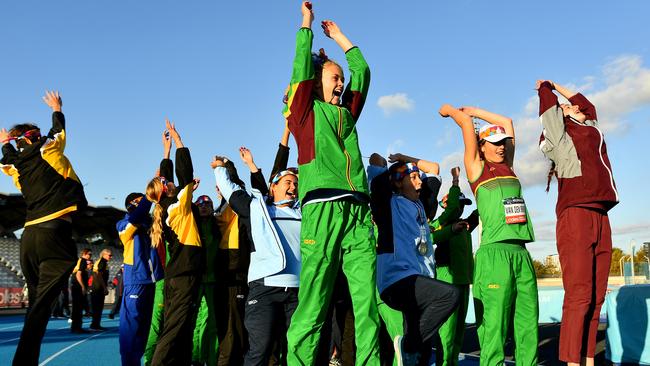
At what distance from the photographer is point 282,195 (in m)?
4.62

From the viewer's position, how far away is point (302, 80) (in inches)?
123

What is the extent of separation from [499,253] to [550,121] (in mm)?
1214

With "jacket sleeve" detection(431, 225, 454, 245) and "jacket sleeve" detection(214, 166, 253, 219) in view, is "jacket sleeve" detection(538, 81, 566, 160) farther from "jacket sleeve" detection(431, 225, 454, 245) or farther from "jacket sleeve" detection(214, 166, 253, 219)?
"jacket sleeve" detection(214, 166, 253, 219)

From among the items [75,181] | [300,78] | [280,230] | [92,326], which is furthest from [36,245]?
[92,326]

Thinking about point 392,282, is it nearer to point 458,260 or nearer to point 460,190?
point 460,190

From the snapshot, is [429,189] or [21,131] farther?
[429,189]

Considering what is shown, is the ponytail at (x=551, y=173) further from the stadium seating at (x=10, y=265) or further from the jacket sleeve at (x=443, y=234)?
the stadium seating at (x=10, y=265)

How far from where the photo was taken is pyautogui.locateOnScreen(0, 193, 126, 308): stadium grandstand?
40.5 metres

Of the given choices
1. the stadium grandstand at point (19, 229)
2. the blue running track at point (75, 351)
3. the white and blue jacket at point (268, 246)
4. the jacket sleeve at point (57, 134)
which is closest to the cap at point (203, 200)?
the jacket sleeve at point (57, 134)

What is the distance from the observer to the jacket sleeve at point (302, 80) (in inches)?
122

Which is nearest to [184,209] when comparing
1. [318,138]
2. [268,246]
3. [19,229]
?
[268,246]

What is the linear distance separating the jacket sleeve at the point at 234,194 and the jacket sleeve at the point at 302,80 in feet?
4.84

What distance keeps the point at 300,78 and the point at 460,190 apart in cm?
306

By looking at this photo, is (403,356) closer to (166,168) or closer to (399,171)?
(399,171)
